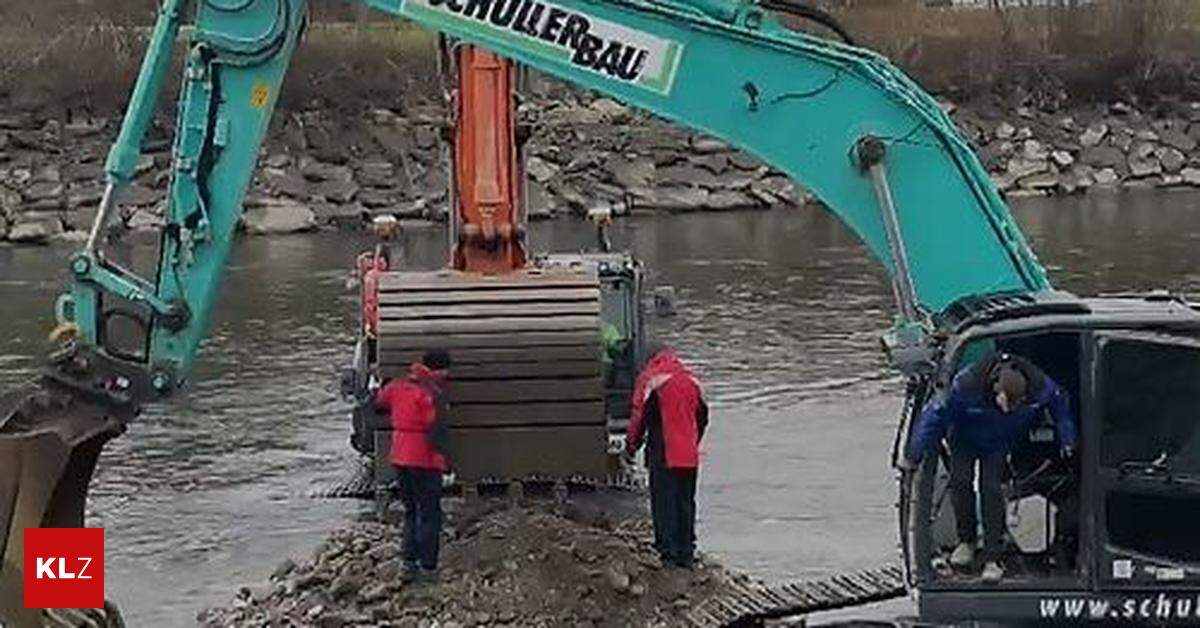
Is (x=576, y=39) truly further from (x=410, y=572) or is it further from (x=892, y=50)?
(x=892, y=50)

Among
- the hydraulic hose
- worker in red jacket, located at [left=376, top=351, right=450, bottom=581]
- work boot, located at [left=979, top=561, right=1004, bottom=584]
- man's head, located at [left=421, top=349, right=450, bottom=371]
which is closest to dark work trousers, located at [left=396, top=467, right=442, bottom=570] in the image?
worker in red jacket, located at [left=376, top=351, right=450, bottom=581]

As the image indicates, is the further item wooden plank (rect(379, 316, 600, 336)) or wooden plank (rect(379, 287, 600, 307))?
wooden plank (rect(379, 287, 600, 307))

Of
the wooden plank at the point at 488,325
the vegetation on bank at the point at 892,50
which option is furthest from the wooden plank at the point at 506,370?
the vegetation on bank at the point at 892,50

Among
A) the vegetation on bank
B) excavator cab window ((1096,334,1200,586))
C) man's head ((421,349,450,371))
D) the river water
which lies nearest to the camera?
excavator cab window ((1096,334,1200,586))

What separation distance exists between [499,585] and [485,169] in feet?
14.7

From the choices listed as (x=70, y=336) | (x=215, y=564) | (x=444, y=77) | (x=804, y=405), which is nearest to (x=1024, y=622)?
(x=70, y=336)

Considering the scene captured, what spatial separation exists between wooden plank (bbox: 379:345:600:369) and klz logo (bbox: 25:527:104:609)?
10.9ft

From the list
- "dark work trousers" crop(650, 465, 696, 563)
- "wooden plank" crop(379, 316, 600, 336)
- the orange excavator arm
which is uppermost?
the orange excavator arm

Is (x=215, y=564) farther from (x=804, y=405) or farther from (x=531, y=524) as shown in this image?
(x=804, y=405)

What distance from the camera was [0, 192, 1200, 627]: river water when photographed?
15.3 metres

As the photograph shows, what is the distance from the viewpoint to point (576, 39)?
1014 cm

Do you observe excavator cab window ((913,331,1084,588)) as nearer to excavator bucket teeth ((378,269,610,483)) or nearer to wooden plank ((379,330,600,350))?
excavator bucket teeth ((378,269,610,483))

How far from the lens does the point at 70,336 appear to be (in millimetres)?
10508

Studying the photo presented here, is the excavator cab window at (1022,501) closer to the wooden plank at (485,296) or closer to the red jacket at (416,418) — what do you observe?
the red jacket at (416,418)
